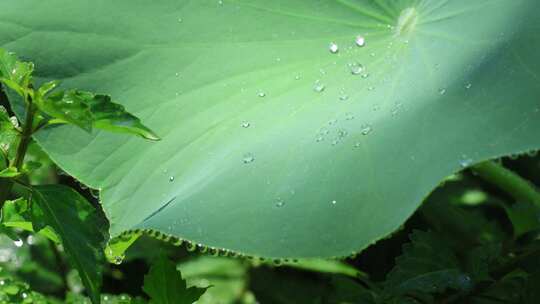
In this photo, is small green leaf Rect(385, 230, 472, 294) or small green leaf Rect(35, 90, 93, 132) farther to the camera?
small green leaf Rect(385, 230, 472, 294)

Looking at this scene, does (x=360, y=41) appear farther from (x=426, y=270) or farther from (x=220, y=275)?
(x=220, y=275)

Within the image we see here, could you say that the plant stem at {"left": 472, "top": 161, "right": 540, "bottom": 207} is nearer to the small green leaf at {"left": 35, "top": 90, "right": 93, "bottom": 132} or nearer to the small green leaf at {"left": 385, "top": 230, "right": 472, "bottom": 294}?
the small green leaf at {"left": 385, "top": 230, "right": 472, "bottom": 294}

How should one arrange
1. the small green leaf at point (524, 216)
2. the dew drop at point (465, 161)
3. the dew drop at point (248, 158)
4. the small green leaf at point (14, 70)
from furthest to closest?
the small green leaf at point (524, 216), the dew drop at point (248, 158), the small green leaf at point (14, 70), the dew drop at point (465, 161)

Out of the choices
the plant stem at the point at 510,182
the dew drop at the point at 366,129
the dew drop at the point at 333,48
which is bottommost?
the dew drop at the point at 366,129

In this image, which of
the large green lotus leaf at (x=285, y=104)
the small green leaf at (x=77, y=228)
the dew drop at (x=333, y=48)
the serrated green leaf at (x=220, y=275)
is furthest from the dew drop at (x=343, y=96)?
the serrated green leaf at (x=220, y=275)

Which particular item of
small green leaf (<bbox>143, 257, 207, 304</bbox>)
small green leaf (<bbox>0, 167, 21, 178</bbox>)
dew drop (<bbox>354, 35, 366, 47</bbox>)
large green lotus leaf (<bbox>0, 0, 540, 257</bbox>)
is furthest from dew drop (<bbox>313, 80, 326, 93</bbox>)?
small green leaf (<bbox>0, 167, 21, 178</bbox>)

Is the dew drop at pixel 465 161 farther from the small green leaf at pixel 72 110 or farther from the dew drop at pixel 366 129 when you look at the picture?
the small green leaf at pixel 72 110

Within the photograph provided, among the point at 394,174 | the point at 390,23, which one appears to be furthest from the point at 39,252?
the point at 394,174
